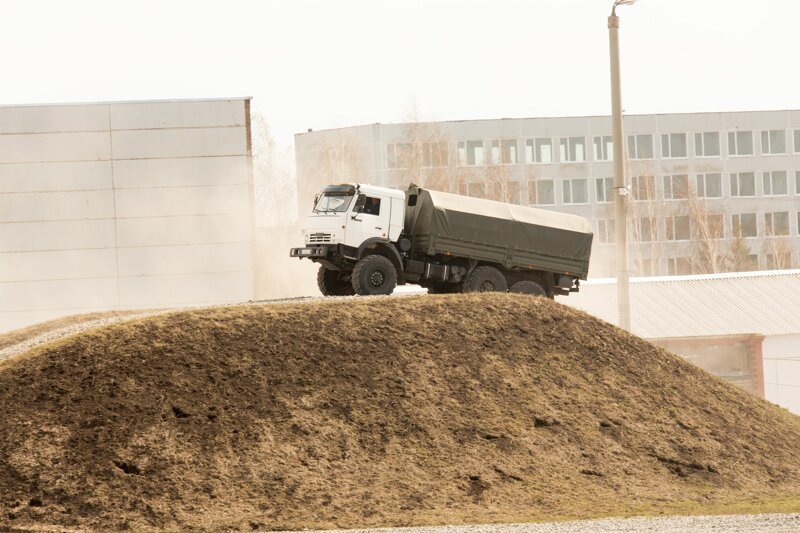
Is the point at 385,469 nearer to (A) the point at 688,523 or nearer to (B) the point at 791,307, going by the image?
(A) the point at 688,523

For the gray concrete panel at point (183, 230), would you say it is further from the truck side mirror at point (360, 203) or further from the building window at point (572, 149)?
the building window at point (572, 149)

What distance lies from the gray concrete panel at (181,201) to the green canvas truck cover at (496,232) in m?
14.5

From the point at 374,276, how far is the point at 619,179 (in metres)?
5.66

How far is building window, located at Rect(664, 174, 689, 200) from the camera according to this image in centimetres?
8954

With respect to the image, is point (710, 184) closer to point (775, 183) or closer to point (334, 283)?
point (775, 183)

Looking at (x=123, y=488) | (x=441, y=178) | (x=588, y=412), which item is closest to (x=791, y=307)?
(x=588, y=412)

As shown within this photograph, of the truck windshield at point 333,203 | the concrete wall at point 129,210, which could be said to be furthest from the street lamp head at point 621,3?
the concrete wall at point 129,210

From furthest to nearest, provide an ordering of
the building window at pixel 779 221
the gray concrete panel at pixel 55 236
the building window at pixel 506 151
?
the building window at pixel 779 221
the building window at pixel 506 151
the gray concrete panel at pixel 55 236

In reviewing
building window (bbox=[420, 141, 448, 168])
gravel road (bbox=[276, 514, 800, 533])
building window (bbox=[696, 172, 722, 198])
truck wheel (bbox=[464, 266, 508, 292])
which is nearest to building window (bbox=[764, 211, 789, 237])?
building window (bbox=[696, 172, 722, 198])

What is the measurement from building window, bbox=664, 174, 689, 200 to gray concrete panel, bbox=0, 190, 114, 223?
5780 cm

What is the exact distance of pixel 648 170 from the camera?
88.8 meters

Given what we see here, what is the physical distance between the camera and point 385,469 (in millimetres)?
16297

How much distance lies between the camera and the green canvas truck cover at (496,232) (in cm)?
2594

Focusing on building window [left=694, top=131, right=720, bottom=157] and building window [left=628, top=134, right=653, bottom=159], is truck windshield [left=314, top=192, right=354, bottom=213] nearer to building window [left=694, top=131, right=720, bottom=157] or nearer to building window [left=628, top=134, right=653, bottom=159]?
building window [left=628, top=134, right=653, bottom=159]
